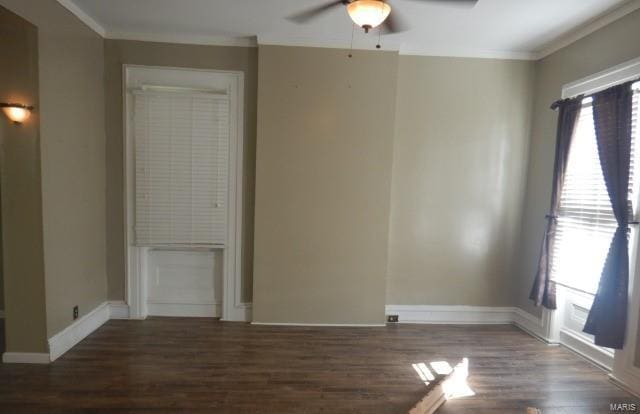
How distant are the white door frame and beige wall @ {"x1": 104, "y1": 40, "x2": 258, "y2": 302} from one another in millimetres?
54

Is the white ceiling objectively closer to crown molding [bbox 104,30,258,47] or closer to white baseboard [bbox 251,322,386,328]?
crown molding [bbox 104,30,258,47]

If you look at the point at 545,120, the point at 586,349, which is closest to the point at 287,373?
the point at 586,349

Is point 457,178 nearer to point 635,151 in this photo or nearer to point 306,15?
point 635,151

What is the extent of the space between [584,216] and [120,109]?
15.1ft

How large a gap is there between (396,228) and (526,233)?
144 cm

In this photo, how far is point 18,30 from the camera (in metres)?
2.30

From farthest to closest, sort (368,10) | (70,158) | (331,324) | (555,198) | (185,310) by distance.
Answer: (185,310), (331,324), (555,198), (70,158), (368,10)

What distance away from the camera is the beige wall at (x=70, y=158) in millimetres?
2422

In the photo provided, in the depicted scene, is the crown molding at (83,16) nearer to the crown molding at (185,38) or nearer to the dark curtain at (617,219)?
the crown molding at (185,38)

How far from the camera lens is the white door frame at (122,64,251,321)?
3188 millimetres

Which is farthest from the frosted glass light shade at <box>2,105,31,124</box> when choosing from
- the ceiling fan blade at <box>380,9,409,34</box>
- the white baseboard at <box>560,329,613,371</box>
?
the white baseboard at <box>560,329,613,371</box>

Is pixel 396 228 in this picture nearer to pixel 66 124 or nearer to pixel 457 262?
pixel 457 262

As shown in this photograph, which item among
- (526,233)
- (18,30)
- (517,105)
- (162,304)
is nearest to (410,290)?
(526,233)

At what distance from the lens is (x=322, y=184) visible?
3207mm
